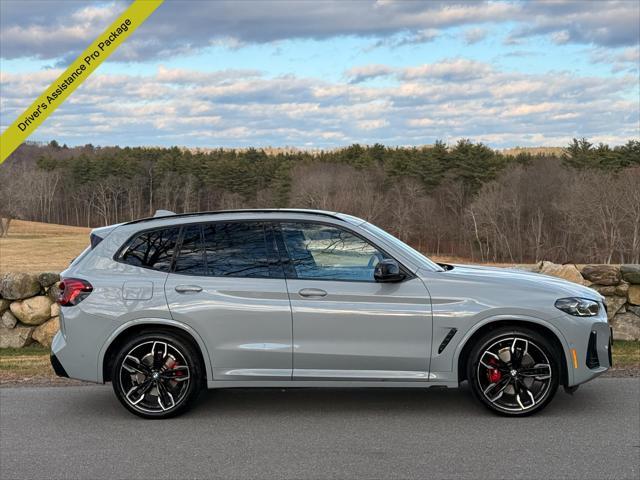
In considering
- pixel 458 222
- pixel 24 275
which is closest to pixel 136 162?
pixel 458 222

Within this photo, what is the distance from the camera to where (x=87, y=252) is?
21.5 ft

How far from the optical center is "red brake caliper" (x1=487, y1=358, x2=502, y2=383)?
609cm

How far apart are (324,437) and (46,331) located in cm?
665

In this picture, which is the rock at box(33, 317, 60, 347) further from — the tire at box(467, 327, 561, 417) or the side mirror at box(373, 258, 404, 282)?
the tire at box(467, 327, 561, 417)

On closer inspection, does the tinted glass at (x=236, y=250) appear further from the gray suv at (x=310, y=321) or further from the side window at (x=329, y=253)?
the side window at (x=329, y=253)

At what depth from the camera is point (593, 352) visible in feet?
20.2

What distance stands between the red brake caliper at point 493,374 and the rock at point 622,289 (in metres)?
5.28

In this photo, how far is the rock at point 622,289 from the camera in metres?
10.6

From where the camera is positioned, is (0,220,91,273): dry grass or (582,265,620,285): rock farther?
(0,220,91,273): dry grass

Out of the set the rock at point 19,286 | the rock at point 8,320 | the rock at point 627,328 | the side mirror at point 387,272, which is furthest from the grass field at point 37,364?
Answer: the side mirror at point 387,272

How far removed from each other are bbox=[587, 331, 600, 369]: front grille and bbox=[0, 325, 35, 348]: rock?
8039 millimetres

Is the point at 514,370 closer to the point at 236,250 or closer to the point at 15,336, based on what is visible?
the point at 236,250

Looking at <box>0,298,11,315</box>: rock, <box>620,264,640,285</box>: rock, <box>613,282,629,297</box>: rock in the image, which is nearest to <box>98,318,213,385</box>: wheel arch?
<box>0,298,11,315</box>: rock

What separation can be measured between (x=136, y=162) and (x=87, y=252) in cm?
13286
